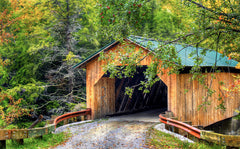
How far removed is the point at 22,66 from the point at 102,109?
735 cm

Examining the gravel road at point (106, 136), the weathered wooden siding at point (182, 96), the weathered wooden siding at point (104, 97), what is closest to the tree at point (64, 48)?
the weathered wooden siding at point (104, 97)

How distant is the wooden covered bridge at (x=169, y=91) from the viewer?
853 centimetres

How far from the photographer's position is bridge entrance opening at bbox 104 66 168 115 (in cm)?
1234

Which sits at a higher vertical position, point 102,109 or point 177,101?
point 177,101

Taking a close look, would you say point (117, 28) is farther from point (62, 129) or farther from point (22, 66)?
point (22, 66)

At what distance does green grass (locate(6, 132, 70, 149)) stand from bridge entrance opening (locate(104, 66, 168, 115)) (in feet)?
17.1

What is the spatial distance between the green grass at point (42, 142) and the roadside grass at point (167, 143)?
9.39ft

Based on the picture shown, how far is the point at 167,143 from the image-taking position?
6305 millimetres

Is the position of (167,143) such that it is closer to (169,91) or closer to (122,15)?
(169,91)

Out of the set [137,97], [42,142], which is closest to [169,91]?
[137,97]

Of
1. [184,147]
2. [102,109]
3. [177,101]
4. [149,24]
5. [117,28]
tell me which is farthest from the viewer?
[149,24]

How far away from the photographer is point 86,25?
16.9 meters

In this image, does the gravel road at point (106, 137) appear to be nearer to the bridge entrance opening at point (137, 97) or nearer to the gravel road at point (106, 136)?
the gravel road at point (106, 136)

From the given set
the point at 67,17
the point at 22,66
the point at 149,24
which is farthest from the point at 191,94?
the point at 149,24
